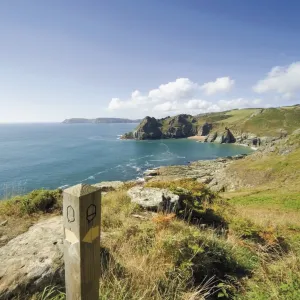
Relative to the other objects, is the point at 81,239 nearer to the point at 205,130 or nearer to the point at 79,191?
the point at 79,191

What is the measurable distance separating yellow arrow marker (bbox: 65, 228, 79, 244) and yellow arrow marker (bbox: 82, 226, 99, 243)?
0.27ft

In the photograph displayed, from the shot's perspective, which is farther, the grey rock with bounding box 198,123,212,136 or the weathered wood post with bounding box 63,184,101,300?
the grey rock with bounding box 198,123,212,136

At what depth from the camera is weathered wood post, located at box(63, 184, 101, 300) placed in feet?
6.70

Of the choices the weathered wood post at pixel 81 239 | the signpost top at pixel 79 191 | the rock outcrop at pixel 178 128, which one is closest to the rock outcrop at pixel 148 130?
the rock outcrop at pixel 178 128

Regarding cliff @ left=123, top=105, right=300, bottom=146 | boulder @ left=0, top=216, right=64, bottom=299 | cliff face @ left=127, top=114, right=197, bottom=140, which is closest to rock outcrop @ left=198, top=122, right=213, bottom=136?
cliff @ left=123, top=105, right=300, bottom=146

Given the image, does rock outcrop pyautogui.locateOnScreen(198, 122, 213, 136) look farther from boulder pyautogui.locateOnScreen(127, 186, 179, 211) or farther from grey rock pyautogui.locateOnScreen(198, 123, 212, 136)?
boulder pyautogui.locateOnScreen(127, 186, 179, 211)

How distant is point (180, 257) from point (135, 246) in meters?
0.90

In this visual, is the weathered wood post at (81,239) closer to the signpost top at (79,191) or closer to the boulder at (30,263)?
the signpost top at (79,191)

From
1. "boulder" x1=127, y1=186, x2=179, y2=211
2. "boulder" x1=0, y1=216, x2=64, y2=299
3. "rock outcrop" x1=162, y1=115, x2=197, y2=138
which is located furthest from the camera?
"rock outcrop" x1=162, y1=115, x2=197, y2=138

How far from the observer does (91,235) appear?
7.09 feet

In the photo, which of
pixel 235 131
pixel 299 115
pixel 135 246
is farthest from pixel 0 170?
pixel 299 115

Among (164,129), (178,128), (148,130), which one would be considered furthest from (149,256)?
(178,128)

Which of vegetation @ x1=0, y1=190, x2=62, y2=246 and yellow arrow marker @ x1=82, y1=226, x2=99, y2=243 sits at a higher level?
yellow arrow marker @ x1=82, y1=226, x2=99, y2=243

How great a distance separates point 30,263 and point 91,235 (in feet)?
7.47
